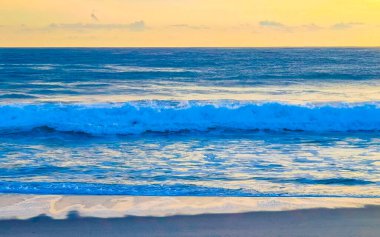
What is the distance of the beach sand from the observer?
820cm

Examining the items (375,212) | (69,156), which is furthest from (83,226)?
(69,156)

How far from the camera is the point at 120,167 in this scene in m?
12.8

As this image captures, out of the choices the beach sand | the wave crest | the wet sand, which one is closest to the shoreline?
the beach sand

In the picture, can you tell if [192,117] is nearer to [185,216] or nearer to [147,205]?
[147,205]

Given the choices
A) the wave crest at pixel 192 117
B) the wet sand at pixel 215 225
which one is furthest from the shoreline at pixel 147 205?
the wave crest at pixel 192 117

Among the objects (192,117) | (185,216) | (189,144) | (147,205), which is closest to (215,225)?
(185,216)

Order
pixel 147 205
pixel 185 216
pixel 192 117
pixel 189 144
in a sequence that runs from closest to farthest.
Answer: pixel 185 216 < pixel 147 205 < pixel 189 144 < pixel 192 117

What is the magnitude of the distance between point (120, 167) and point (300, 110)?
426 inches

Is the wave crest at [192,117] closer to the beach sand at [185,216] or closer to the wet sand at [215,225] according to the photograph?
the beach sand at [185,216]

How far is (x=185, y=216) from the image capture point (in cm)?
888

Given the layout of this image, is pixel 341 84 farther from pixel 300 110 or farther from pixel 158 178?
pixel 158 178

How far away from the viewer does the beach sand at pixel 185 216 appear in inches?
323

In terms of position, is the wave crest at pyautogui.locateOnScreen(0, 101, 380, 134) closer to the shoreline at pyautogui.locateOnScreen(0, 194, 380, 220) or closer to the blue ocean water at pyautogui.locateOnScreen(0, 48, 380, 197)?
the blue ocean water at pyautogui.locateOnScreen(0, 48, 380, 197)

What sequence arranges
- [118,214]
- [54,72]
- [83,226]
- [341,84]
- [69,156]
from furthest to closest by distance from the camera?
1. [54,72]
2. [341,84]
3. [69,156]
4. [118,214]
5. [83,226]
